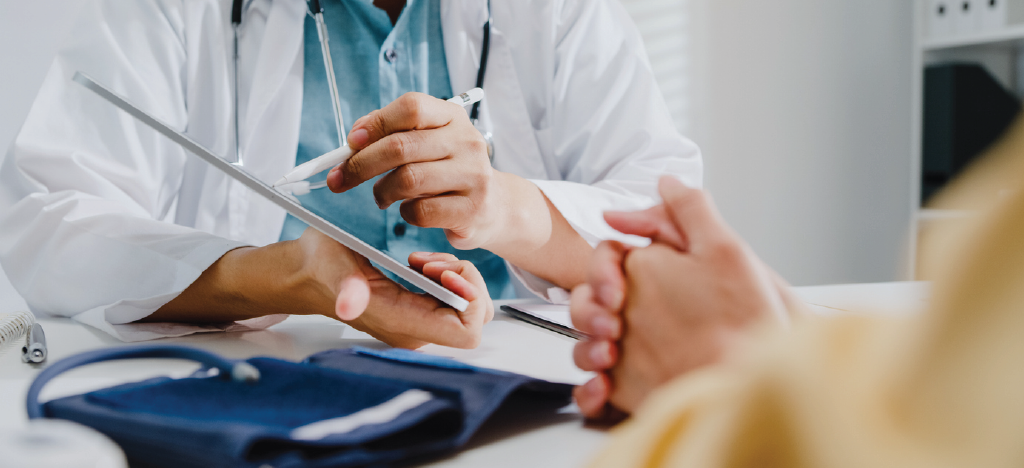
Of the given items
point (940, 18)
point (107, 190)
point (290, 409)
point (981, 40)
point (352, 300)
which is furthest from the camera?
point (940, 18)

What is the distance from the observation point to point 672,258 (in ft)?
0.95

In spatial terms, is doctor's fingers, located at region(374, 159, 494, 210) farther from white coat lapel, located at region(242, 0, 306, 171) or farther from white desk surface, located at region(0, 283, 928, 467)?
white coat lapel, located at region(242, 0, 306, 171)

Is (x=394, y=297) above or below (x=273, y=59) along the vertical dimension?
below

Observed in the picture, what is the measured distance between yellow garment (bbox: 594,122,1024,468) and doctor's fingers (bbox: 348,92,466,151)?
15.1 inches

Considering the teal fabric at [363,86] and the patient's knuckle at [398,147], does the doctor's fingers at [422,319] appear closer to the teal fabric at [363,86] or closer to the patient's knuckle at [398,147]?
the patient's knuckle at [398,147]

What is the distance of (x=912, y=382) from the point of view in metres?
0.14

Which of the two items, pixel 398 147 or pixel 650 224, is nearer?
pixel 650 224

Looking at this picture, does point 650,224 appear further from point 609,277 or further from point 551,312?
point 551,312

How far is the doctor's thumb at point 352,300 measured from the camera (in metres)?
0.44

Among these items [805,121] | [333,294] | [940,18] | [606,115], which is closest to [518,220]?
[333,294]

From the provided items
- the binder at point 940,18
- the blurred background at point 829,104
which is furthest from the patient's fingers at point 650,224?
the binder at point 940,18

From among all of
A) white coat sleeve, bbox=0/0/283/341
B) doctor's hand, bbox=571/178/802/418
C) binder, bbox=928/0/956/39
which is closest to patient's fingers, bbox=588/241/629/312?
doctor's hand, bbox=571/178/802/418

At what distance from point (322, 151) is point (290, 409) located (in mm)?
658

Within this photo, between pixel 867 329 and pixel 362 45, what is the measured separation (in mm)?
851
